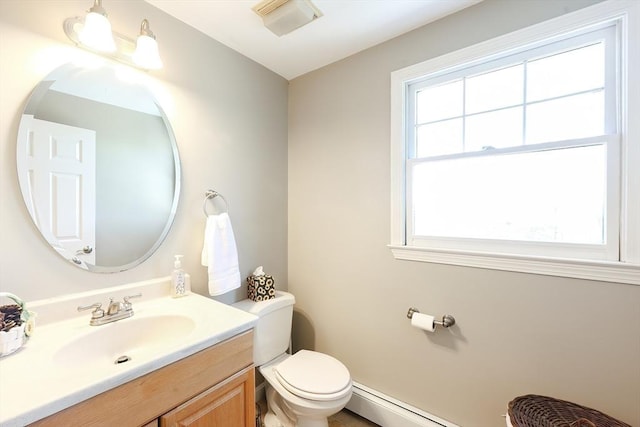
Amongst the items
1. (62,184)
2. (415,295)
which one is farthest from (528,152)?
(62,184)

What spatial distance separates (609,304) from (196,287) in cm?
192

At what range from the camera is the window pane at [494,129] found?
4.28 ft

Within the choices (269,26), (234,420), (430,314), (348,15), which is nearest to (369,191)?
(430,314)

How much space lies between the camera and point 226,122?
167 cm

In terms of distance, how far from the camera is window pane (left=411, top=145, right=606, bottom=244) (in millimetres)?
1157

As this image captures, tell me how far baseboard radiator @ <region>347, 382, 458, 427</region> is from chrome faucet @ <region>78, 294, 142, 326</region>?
1417mm

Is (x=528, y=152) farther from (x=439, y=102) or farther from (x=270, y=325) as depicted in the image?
(x=270, y=325)

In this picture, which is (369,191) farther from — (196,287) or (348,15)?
(196,287)

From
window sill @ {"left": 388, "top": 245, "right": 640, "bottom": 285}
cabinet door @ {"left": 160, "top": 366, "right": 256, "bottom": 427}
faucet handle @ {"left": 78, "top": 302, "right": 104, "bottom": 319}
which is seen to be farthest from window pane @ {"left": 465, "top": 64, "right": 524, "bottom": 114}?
faucet handle @ {"left": 78, "top": 302, "right": 104, "bottom": 319}

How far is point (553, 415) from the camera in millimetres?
1008

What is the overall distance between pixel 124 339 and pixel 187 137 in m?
1.02

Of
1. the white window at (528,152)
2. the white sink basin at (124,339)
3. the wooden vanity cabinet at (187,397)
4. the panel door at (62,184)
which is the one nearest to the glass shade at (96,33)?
the panel door at (62,184)

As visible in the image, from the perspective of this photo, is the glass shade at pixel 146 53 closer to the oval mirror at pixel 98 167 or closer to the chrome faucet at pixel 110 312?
the oval mirror at pixel 98 167

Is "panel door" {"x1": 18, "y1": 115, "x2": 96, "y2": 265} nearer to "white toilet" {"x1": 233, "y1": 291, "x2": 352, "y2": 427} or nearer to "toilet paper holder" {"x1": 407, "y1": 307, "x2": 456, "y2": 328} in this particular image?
"white toilet" {"x1": 233, "y1": 291, "x2": 352, "y2": 427}
